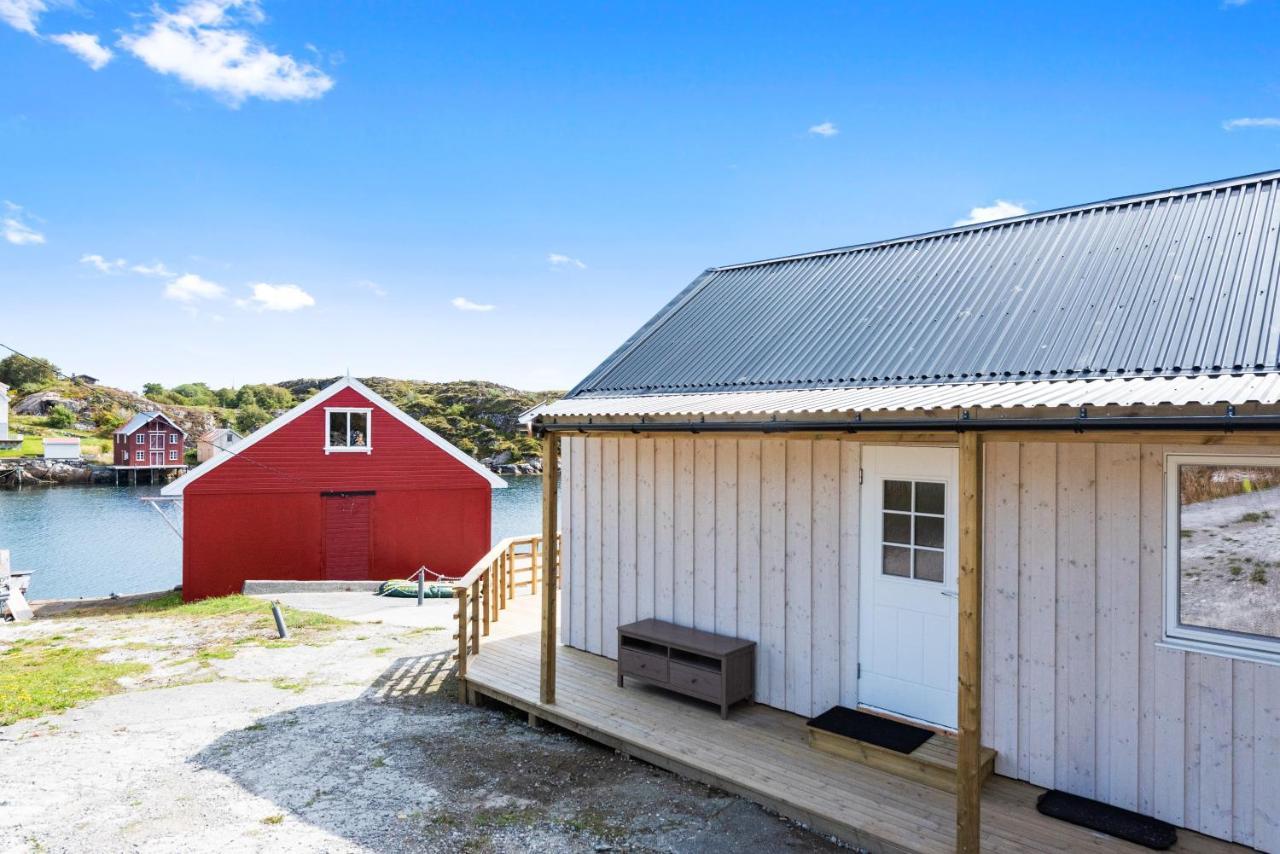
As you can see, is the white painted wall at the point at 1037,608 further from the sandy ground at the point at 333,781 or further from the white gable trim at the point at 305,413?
the white gable trim at the point at 305,413

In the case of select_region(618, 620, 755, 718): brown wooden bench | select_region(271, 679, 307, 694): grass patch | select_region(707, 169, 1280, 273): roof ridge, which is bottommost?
select_region(271, 679, 307, 694): grass patch

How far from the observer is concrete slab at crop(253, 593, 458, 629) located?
1047 cm

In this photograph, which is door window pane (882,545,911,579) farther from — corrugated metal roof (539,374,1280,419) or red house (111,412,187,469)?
red house (111,412,187,469)

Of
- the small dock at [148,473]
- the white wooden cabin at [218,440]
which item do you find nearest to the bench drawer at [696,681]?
the white wooden cabin at [218,440]

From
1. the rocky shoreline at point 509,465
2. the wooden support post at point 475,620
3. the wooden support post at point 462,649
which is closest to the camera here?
the wooden support post at point 462,649

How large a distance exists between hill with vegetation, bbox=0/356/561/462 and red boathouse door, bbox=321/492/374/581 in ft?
134

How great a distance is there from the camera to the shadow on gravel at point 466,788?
13.3ft

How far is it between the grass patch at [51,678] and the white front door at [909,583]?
22.4 ft

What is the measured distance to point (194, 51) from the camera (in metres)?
16.9

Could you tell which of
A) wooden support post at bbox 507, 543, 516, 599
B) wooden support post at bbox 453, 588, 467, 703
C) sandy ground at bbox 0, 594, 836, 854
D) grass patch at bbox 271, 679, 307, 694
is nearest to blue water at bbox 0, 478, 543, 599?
wooden support post at bbox 507, 543, 516, 599

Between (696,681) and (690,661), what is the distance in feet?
0.54

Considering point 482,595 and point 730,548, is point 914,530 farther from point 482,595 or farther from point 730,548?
point 482,595

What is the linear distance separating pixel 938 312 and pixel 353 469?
563 inches

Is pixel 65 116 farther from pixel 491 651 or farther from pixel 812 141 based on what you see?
pixel 491 651
